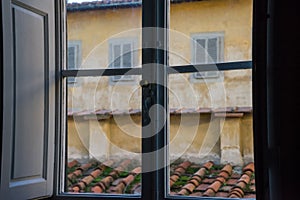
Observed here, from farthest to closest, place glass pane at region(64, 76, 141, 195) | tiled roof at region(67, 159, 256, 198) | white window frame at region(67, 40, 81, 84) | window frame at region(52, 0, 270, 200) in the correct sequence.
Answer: white window frame at region(67, 40, 81, 84), glass pane at region(64, 76, 141, 195), tiled roof at region(67, 159, 256, 198), window frame at region(52, 0, 270, 200)

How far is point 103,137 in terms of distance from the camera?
2061 millimetres

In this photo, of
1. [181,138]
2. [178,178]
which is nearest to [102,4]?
[181,138]

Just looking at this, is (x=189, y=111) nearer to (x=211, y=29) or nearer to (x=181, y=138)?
(x=181, y=138)

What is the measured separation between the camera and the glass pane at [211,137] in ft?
6.03

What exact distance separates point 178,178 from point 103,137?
0.37 metres

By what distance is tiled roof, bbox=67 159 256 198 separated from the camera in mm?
1834

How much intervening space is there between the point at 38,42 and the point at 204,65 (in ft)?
2.26

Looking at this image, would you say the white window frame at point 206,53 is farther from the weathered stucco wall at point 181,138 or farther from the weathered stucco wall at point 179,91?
the weathered stucco wall at point 181,138

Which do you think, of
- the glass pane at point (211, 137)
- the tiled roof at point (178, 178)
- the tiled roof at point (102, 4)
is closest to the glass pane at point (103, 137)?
the tiled roof at point (178, 178)

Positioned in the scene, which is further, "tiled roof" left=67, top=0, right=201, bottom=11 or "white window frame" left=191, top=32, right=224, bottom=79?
"tiled roof" left=67, top=0, right=201, bottom=11

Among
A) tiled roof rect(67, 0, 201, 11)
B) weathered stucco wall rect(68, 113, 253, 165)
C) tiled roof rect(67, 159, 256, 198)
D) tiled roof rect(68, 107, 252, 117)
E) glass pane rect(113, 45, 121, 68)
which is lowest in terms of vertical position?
A: tiled roof rect(67, 159, 256, 198)

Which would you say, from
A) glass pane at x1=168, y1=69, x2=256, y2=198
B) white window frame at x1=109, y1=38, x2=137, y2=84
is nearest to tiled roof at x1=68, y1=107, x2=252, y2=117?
glass pane at x1=168, y1=69, x2=256, y2=198

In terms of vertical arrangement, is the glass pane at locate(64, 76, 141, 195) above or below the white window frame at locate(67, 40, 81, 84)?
below

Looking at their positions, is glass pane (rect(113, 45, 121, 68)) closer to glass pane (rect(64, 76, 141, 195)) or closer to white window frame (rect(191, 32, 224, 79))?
glass pane (rect(64, 76, 141, 195))
